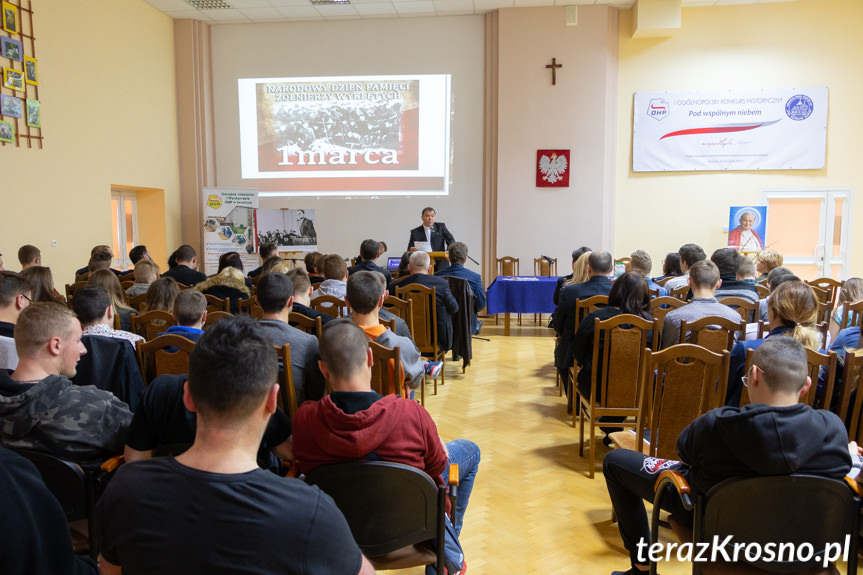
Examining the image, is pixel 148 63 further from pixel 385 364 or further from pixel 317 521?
pixel 317 521

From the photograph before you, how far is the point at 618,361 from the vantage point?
347 cm

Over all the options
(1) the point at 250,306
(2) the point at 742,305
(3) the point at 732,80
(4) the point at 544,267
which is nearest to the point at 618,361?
(2) the point at 742,305

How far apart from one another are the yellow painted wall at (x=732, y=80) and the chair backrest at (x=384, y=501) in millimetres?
7851

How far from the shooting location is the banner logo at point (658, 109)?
868cm

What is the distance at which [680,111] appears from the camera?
8.66 metres

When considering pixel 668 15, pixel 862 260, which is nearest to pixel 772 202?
pixel 862 260

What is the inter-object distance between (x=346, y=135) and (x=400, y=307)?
17.6 feet

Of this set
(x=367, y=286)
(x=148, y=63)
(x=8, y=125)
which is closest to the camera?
(x=367, y=286)

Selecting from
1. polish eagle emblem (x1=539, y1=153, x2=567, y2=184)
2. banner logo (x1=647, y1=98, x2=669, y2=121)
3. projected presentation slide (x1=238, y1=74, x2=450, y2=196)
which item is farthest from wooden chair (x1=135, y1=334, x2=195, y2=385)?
banner logo (x1=647, y1=98, x2=669, y2=121)

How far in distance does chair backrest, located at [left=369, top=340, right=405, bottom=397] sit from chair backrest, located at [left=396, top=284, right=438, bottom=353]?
2.21 m

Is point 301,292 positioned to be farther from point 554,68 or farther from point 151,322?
point 554,68

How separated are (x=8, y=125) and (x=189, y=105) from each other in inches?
133

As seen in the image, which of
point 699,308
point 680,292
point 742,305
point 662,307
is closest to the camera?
point 699,308

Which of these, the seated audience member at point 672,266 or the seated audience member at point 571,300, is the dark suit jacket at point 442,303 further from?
the seated audience member at point 672,266
